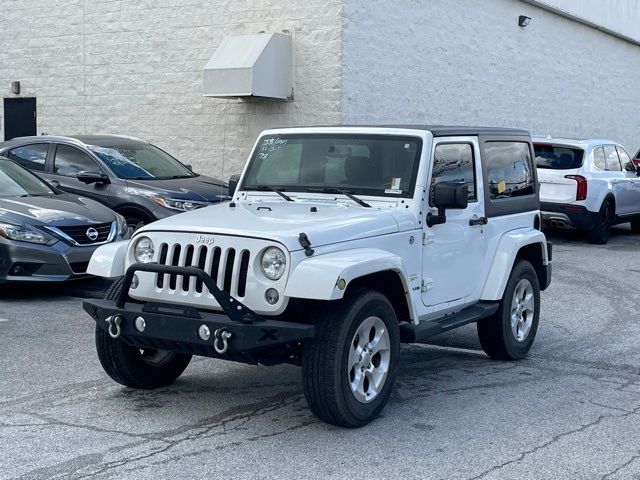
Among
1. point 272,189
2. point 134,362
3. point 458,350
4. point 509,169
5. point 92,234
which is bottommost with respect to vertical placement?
point 458,350

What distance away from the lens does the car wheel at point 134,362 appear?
20.5 ft

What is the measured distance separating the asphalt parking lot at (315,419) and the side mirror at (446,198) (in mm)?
1195

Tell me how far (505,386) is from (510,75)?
635 inches

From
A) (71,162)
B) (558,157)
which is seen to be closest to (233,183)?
(71,162)

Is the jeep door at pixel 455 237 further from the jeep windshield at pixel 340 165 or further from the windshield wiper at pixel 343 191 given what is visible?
the windshield wiper at pixel 343 191

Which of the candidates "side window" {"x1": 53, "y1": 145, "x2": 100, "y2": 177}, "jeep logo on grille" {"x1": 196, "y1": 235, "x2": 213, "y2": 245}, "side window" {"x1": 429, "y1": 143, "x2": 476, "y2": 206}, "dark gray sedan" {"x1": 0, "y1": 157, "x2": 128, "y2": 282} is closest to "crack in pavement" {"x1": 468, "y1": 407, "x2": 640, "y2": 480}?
"side window" {"x1": 429, "y1": 143, "x2": 476, "y2": 206}

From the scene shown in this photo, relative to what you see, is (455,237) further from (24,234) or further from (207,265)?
(24,234)

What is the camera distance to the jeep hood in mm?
5684

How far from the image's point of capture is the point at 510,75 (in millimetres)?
22016

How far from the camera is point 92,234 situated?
406 inches

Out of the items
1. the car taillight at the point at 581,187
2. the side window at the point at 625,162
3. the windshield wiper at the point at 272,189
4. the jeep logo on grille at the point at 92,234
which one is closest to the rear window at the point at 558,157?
the car taillight at the point at 581,187

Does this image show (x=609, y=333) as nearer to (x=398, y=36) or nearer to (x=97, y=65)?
(x=398, y=36)

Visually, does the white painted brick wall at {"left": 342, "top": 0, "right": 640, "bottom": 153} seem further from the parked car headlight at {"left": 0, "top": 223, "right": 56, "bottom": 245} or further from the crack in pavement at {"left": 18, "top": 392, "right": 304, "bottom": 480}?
the crack in pavement at {"left": 18, "top": 392, "right": 304, "bottom": 480}

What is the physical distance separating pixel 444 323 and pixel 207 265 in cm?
183
